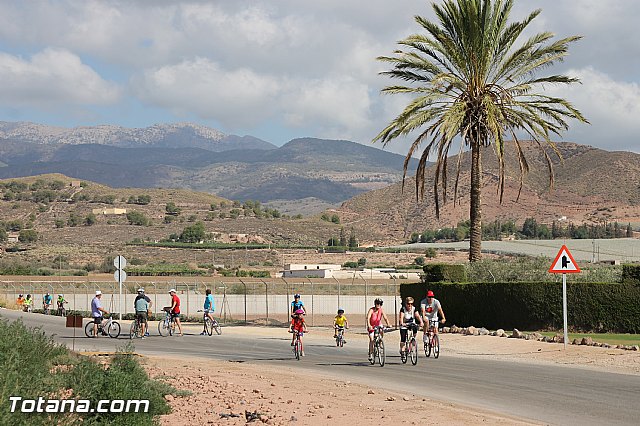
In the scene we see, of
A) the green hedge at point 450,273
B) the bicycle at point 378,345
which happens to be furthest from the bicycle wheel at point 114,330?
the bicycle at point 378,345

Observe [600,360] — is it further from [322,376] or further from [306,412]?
[306,412]

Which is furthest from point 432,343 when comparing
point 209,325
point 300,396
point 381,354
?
point 209,325

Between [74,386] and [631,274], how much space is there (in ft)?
77.2

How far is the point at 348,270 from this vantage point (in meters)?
100

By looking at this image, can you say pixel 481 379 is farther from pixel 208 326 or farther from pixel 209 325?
pixel 208 326

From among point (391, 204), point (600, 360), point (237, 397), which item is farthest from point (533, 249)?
point (391, 204)

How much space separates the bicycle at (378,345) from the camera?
22.8 m

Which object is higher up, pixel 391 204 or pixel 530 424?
pixel 391 204

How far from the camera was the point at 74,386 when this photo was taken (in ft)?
42.1

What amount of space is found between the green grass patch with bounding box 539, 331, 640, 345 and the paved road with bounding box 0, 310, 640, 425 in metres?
5.47

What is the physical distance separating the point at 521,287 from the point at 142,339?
1454 cm

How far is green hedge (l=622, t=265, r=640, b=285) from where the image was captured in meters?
31.1

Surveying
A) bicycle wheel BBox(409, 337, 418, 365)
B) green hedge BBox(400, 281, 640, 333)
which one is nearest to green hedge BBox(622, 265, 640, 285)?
green hedge BBox(400, 281, 640, 333)

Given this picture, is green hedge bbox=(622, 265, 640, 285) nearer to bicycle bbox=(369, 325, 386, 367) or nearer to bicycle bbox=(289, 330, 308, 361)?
bicycle bbox=(369, 325, 386, 367)
